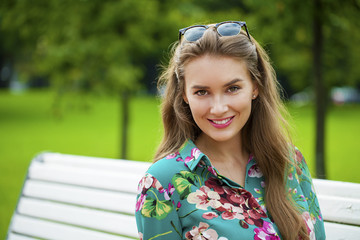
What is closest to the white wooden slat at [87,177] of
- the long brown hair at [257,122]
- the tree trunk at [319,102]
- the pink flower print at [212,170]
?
the long brown hair at [257,122]

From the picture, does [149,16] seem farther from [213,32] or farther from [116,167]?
[213,32]

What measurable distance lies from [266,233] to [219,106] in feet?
2.01

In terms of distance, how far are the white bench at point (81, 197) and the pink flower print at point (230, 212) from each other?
76 centimetres

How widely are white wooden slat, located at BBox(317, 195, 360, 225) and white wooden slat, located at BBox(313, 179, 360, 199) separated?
0.08 meters

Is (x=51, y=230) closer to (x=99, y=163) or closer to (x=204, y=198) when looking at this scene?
(x=99, y=163)

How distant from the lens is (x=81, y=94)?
7742mm

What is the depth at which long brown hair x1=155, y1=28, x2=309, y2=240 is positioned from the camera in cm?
199

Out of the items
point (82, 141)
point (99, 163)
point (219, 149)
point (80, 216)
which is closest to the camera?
point (219, 149)

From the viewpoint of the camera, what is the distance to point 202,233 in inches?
73.0

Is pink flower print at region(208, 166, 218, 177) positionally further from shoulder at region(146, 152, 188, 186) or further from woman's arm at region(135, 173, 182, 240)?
woman's arm at region(135, 173, 182, 240)

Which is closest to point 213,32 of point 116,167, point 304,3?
point 116,167

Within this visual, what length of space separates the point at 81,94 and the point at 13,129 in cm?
895

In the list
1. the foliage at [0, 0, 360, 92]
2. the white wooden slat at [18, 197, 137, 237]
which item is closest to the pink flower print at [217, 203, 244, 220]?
the white wooden slat at [18, 197, 137, 237]

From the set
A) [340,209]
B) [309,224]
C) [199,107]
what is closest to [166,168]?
[199,107]
